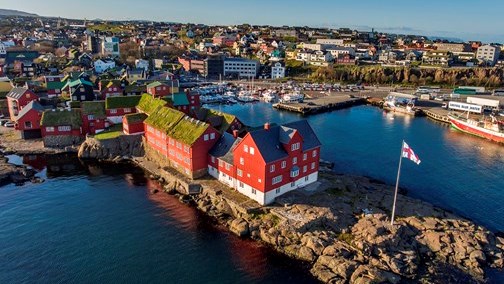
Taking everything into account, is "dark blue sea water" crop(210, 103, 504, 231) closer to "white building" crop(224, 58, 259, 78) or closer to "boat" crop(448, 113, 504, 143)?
"boat" crop(448, 113, 504, 143)

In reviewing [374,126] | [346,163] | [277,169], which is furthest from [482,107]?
[277,169]

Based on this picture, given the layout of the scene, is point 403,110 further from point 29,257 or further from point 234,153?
point 29,257

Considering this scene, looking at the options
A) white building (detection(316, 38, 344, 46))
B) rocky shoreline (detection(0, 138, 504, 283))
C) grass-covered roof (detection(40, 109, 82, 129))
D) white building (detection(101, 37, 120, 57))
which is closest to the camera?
rocky shoreline (detection(0, 138, 504, 283))

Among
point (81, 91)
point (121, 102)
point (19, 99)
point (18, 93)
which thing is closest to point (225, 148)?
point (121, 102)

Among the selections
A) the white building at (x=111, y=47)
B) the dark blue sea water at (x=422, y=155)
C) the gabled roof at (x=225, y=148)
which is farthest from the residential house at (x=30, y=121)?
the white building at (x=111, y=47)

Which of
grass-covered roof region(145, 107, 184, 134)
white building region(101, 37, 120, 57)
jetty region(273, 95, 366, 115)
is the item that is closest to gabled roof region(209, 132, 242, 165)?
grass-covered roof region(145, 107, 184, 134)

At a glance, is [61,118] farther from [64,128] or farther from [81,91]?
[81,91]
